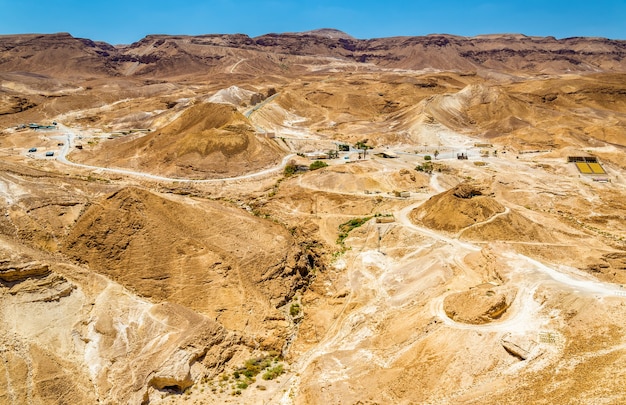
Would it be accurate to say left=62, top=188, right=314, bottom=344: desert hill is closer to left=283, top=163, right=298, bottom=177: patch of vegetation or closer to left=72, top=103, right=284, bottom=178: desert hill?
left=283, top=163, right=298, bottom=177: patch of vegetation

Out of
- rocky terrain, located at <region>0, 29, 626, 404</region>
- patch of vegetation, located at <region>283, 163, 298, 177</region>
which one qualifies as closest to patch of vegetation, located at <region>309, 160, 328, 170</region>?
rocky terrain, located at <region>0, 29, 626, 404</region>

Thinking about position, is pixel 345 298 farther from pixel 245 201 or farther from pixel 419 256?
pixel 245 201

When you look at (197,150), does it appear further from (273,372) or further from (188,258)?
(273,372)

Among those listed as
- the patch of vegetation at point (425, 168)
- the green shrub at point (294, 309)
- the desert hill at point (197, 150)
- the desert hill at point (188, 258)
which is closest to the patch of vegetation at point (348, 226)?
the desert hill at point (188, 258)

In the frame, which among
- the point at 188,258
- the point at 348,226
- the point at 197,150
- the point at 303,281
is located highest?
the point at 197,150

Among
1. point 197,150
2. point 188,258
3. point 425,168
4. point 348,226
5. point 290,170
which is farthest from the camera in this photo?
point 425,168

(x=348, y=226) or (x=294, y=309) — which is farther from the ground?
(x=348, y=226)

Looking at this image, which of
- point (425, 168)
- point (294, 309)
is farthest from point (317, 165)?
point (294, 309)

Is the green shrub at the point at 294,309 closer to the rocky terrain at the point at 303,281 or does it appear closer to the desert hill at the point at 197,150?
the rocky terrain at the point at 303,281

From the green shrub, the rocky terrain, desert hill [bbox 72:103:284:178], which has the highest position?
desert hill [bbox 72:103:284:178]
